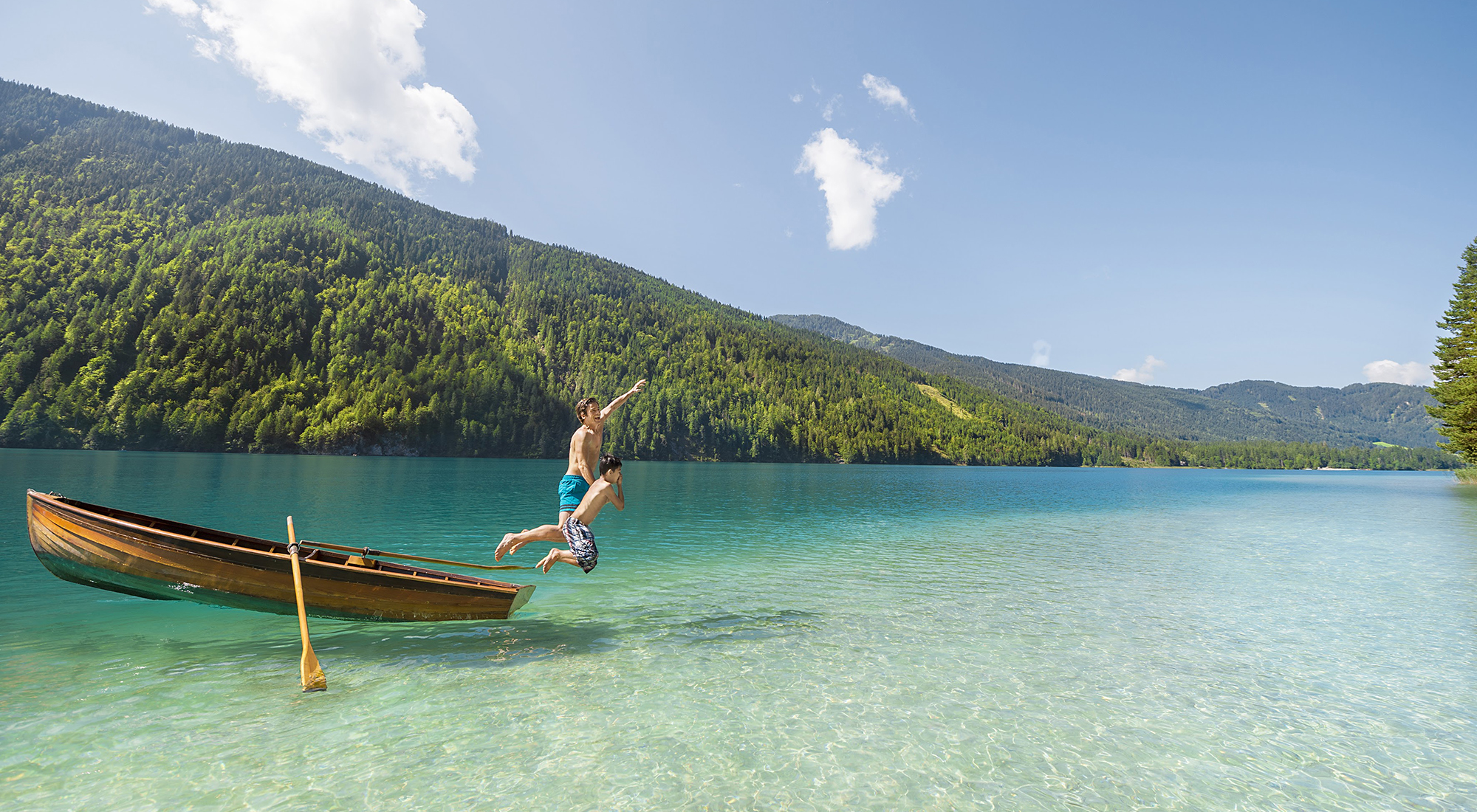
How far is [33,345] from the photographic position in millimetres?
131500

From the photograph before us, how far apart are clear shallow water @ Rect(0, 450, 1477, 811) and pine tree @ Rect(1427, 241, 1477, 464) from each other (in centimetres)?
5111

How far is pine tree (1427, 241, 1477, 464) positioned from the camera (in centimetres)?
5591

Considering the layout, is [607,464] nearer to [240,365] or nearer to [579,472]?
[579,472]

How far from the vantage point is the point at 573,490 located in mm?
10867

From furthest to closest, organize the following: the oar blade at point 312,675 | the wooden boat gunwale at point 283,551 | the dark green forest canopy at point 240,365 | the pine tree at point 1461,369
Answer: the dark green forest canopy at point 240,365 → the pine tree at point 1461,369 → the wooden boat gunwale at point 283,551 → the oar blade at point 312,675

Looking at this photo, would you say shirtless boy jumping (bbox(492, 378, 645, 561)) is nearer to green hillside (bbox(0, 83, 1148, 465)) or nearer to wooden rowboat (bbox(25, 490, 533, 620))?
wooden rowboat (bbox(25, 490, 533, 620))

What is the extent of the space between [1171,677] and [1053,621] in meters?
3.85

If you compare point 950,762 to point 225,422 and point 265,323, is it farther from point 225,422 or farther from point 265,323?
point 265,323

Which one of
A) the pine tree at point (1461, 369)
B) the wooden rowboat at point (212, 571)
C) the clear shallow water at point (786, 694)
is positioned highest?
the pine tree at point (1461, 369)

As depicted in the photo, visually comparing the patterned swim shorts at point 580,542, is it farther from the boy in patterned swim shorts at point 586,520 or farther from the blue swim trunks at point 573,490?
the blue swim trunks at point 573,490

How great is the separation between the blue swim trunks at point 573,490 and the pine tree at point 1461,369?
79126 millimetres

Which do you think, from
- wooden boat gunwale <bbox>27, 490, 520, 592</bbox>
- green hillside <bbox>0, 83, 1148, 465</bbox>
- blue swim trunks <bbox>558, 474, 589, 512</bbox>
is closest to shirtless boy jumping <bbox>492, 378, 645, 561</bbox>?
blue swim trunks <bbox>558, 474, 589, 512</bbox>

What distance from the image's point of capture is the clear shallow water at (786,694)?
6938mm

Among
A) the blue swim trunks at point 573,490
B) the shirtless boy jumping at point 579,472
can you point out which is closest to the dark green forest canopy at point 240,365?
the shirtless boy jumping at point 579,472
